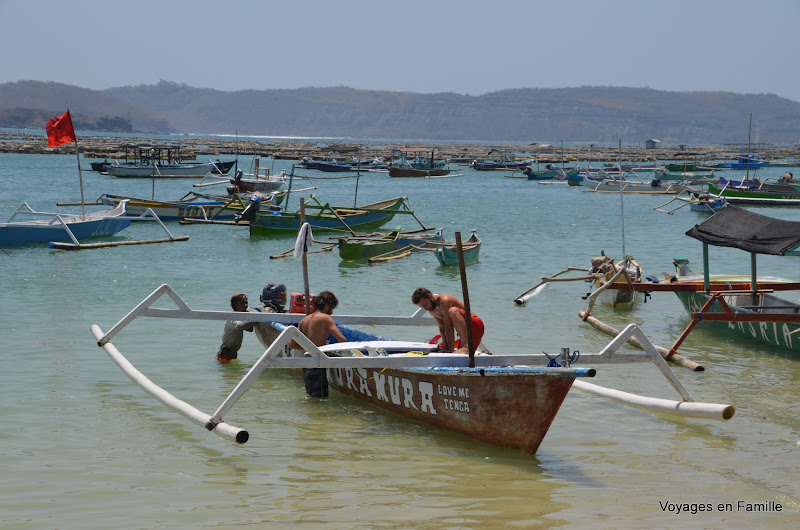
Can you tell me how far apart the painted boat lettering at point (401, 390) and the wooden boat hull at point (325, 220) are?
19693 millimetres

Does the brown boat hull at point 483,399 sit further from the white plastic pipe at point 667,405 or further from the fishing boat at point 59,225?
the fishing boat at point 59,225

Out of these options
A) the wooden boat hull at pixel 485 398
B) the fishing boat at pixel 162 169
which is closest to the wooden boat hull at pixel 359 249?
the wooden boat hull at pixel 485 398

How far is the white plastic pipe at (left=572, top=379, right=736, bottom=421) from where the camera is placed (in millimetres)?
8789

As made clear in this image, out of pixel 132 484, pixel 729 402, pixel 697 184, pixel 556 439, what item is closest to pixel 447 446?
pixel 556 439

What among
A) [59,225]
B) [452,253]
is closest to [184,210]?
[59,225]

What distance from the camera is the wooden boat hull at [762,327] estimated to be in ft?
43.4

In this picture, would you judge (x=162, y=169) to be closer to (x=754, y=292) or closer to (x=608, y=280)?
(x=608, y=280)

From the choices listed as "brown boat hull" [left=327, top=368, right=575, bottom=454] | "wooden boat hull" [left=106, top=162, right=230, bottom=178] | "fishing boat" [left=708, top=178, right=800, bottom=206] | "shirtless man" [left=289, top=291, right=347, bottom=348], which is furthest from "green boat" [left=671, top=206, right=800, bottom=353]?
"wooden boat hull" [left=106, top=162, right=230, bottom=178]

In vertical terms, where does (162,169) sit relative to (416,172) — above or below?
above

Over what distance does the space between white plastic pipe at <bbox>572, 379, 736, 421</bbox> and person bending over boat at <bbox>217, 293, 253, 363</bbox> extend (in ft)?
16.9

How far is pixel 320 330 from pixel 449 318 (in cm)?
166

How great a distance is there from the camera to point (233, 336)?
13.1 meters

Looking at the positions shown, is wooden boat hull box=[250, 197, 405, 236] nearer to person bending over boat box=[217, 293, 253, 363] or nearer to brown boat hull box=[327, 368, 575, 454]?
person bending over boat box=[217, 293, 253, 363]

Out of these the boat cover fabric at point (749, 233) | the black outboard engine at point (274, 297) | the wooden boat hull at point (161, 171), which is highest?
the wooden boat hull at point (161, 171)
